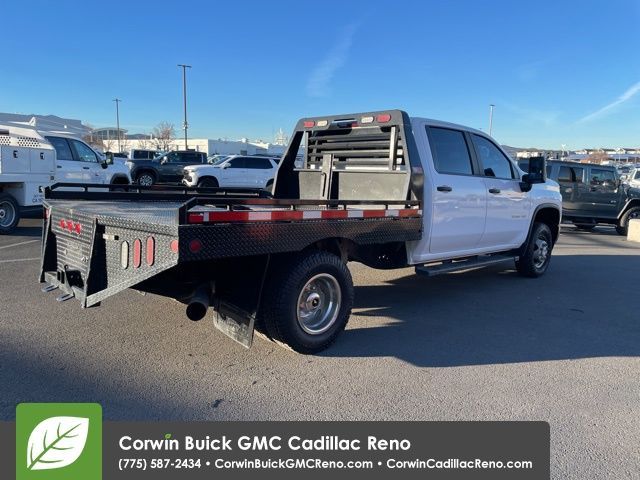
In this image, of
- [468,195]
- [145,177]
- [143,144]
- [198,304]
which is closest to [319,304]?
[198,304]

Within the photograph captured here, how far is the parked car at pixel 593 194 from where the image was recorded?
14.2 metres

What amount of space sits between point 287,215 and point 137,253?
1.11 m

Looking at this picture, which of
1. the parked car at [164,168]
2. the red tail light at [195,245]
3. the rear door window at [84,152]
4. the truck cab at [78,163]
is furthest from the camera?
the parked car at [164,168]

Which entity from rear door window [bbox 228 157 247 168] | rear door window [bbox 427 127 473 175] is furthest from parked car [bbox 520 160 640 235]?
rear door window [bbox 228 157 247 168]

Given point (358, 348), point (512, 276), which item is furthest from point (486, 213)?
point (358, 348)

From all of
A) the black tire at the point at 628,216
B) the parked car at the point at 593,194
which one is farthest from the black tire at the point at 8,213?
the black tire at the point at 628,216

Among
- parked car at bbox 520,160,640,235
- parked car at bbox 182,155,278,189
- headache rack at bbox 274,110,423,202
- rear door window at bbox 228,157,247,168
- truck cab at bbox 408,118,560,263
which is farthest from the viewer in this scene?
rear door window at bbox 228,157,247,168

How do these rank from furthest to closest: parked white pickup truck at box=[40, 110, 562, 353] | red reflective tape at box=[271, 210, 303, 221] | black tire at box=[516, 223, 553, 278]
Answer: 1. black tire at box=[516, 223, 553, 278]
2. red reflective tape at box=[271, 210, 303, 221]
3. parked white pickup truck at box=[40, 110, 562, 353]

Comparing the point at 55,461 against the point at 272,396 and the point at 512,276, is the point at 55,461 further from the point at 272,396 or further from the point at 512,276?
the point at 512,276

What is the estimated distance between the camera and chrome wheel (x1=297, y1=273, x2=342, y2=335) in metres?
4.25

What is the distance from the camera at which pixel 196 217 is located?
3289mm

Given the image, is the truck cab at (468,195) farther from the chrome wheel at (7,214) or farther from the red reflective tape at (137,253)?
the chrome wheel at (7,214)

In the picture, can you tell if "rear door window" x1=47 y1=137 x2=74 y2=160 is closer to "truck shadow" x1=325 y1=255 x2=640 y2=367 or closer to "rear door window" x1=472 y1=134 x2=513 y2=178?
"truck shadow" x1=325 y1=255 x2=640 y2=367

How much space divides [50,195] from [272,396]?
3.15 meters
